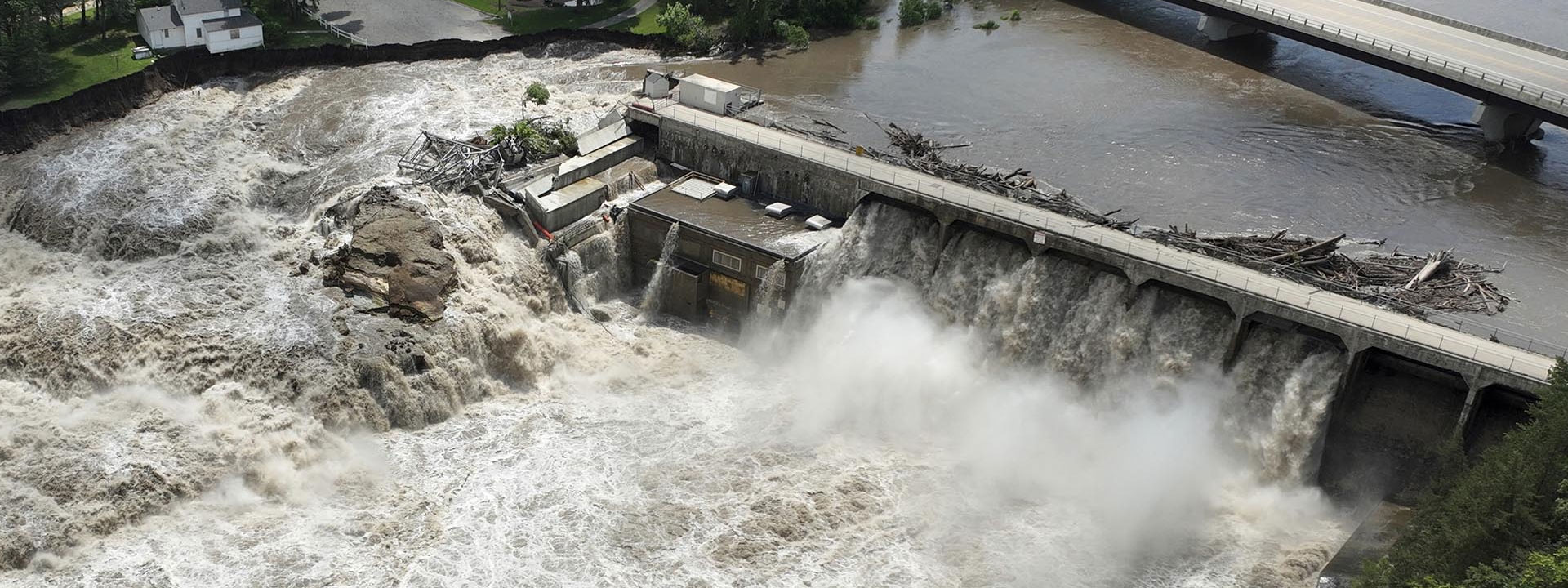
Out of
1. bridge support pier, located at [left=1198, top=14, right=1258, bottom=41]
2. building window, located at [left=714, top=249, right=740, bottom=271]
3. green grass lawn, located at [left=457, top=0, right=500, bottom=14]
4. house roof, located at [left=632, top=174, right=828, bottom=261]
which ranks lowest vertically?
building window, located at [left=714, top=249, right=740, bottom=271]

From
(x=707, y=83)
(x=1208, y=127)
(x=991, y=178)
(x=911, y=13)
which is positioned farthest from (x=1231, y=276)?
(x=911, y=13)

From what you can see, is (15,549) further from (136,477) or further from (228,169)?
(228,169)

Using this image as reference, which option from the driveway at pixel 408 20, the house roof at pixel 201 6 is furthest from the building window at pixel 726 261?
the house roof at pixel 201 6

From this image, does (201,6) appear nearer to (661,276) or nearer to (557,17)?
(557,17)

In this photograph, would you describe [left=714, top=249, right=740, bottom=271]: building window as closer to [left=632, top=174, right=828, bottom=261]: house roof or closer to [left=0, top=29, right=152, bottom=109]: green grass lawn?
[left=632, top=174, right=828, bottom=261]: house roof

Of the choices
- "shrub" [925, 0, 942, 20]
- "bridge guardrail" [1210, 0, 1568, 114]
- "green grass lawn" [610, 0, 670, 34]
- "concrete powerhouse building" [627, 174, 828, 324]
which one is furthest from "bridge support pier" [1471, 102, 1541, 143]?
"green grass lawn" [610, 0, 670, 34]

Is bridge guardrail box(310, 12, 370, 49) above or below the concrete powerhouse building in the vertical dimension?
above
